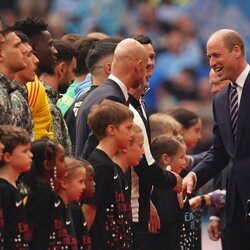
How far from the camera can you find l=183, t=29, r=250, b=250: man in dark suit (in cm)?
1241

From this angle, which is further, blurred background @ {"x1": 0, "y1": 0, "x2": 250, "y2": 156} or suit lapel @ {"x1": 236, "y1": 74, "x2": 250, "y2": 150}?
blurred background @ {"x1": 0, "y1": 0, "x2": 250, "y2": 156}

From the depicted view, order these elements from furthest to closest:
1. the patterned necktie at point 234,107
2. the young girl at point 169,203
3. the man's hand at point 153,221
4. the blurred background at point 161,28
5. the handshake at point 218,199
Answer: the blurred background at point 161,28, the handshake at point 218,199, the young girl at point 169,203, the patterned necktie at point 234,107, the man's hand at point 153,221

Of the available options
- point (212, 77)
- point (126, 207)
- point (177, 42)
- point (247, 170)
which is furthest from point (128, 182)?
point (177, 42)

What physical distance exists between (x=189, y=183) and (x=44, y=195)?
2.67 m

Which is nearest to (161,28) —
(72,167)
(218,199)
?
(218,199)

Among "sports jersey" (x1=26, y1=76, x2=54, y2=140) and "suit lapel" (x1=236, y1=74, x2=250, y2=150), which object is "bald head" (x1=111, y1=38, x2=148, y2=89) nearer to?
"sports jersey" (x1=26, y1=76, x2=54, y2=140)

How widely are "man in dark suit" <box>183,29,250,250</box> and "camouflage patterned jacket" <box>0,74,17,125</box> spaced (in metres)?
2.25

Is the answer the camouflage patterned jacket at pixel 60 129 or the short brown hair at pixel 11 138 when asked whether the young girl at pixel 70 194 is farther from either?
the camouflage patterned jacket at pixel 60 129

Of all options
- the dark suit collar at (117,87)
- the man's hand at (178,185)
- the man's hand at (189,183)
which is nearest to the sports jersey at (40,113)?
the dark suit collar at (117,87)

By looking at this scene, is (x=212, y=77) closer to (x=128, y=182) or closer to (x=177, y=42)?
(x=128, y=182)

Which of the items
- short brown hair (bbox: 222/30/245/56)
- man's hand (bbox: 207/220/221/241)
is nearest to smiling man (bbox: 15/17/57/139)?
short brown hair (bbox: 222/30/245/56)

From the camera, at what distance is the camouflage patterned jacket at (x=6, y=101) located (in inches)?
407

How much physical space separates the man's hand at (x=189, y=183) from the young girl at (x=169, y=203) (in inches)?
5.7

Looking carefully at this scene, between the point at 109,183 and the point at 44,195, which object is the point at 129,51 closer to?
the point at 109,183
